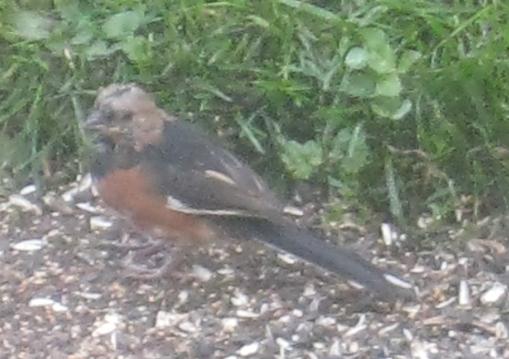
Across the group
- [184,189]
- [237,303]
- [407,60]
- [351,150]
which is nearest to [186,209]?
[184,189]

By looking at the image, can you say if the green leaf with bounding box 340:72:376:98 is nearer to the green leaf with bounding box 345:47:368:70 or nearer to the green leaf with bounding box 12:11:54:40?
the green leaf with bounding box 345:47:368:70

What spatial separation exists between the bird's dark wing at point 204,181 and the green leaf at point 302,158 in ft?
0.73

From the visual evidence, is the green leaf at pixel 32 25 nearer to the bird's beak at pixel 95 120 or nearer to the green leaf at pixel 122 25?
the green leaf at pixel 122 25

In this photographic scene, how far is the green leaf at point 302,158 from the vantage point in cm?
500

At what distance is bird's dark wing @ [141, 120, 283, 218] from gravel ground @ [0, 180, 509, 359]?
265 millimetres

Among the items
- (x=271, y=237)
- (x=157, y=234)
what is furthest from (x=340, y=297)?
(x=157, y=234)

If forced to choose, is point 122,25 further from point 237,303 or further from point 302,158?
point 237,303

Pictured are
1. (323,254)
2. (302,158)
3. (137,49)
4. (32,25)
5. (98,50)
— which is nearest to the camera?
(323,254)

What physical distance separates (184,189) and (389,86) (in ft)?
2.21

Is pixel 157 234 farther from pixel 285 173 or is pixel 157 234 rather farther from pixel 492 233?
pixel 492 233

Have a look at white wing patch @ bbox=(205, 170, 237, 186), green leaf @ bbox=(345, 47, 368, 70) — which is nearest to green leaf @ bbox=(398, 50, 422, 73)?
green leaf @ bbox=(345, 47, 368, 70)

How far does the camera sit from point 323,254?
471 centimetres

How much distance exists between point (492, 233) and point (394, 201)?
1.01ft

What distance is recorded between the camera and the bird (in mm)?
4707
